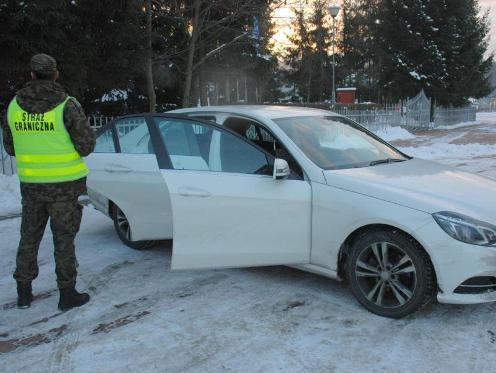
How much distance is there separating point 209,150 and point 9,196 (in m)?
5.42

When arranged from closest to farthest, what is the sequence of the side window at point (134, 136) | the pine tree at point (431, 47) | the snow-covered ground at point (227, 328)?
the snow-covered ground at point (227, 328)
the side window at point (134, 136)
the pine tree at point (431, 47)

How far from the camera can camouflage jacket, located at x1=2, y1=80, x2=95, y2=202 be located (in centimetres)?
378

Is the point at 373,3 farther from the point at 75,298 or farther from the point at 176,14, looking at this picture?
the point at 75,298

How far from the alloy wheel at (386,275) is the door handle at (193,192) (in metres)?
1.28

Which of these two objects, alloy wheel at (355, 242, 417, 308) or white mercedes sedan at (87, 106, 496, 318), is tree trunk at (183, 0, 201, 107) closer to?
white mercedes sedan at (87, 106, 496, 318)

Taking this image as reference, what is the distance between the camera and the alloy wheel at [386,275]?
3.63 m

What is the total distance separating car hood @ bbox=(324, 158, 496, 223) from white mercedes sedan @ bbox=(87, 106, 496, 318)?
1 centimetres

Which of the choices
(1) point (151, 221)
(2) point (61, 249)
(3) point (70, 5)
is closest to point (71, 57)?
(3) point (70, 5)

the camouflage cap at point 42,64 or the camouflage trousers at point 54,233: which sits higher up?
the camouflage cap at point 42,64

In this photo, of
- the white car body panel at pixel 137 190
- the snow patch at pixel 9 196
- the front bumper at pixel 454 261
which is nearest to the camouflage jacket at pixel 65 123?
the white car body panel at pixel 137 190

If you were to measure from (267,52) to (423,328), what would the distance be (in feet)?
64.3

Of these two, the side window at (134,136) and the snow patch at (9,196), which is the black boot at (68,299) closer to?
the side window at (134,136)

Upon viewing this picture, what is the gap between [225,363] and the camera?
3.19m

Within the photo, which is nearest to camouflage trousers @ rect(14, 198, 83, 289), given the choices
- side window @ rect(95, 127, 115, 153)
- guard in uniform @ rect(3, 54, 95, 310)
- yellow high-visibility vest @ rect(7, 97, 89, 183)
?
guard in uniform @ rect(3, 54, 95, 310)
